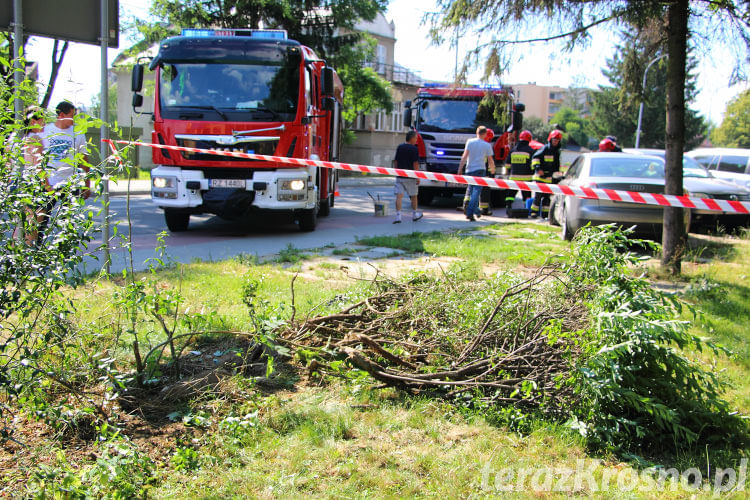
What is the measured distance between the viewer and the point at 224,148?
9.83 meters

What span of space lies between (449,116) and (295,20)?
10367mm

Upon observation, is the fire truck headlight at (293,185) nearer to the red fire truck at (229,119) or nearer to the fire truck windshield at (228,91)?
the red fire truck at (229,119)

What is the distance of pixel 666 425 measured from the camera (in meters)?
3.18

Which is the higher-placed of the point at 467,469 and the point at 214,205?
the point at 214,205

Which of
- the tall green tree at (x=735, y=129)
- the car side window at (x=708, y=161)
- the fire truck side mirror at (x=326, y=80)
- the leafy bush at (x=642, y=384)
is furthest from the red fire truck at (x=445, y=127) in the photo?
the tall green tree at (x=735, y=129)

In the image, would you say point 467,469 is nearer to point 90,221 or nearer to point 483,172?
point 90,221

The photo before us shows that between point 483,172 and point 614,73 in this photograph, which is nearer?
point 614,73

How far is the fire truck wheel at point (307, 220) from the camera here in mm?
11195

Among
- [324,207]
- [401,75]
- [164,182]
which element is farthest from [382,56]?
[164,182]

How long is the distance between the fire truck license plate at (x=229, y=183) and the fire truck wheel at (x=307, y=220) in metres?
1.42

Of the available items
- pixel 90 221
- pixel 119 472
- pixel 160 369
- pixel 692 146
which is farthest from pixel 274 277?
pixel 692 146

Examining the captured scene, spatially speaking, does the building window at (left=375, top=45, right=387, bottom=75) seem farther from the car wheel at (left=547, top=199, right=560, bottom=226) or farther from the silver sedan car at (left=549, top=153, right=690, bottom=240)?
the silver sedan car at (left=549, top=153, right=690, bottom=240)

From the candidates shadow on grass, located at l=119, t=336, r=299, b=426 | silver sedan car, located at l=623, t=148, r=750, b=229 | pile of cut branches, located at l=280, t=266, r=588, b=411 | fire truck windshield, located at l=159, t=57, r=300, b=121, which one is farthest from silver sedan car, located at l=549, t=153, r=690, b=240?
shadow on grass, located at l=119, t=336, r=299, b=426

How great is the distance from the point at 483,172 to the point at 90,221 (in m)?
11.4
